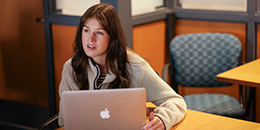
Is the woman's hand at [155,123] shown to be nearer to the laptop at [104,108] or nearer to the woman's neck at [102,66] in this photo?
the laptop at [104,108]

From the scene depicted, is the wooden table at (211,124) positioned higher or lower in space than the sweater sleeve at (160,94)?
lower

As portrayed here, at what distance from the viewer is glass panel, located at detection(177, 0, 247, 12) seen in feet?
9.95

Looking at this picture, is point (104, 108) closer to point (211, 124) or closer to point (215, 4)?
point (211, 124)

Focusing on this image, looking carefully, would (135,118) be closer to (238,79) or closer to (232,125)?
(232,125)

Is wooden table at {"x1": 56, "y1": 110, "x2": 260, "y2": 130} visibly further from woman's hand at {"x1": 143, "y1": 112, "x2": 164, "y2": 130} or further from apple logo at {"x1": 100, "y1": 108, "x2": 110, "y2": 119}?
apple logo at {"x1": 100, "y1": 108, "x2": 110, "y2": 119}

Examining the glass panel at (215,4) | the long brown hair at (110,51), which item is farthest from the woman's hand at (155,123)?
the glass panel at (215,4)

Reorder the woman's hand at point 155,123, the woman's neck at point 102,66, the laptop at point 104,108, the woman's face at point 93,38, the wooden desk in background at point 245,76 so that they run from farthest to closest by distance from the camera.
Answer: the wooden desk in background at point 245,76, the woman's neck at point 102,66, the woman's face at point 93,38, the woman's hand at point 155,123, the laptop at point 104,108

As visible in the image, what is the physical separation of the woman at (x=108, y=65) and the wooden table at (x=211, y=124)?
46 millimetres

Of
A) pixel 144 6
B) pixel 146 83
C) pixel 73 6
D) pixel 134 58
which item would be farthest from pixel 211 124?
pixel 73 6

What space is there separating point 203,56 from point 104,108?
1.78m

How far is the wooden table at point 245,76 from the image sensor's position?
2.21 m

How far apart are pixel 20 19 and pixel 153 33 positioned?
55.2 inches

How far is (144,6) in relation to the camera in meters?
3.04

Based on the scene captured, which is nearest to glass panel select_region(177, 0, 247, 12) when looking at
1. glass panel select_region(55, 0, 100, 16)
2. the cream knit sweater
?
glass panel select_region(55, 0, 100, 16)
